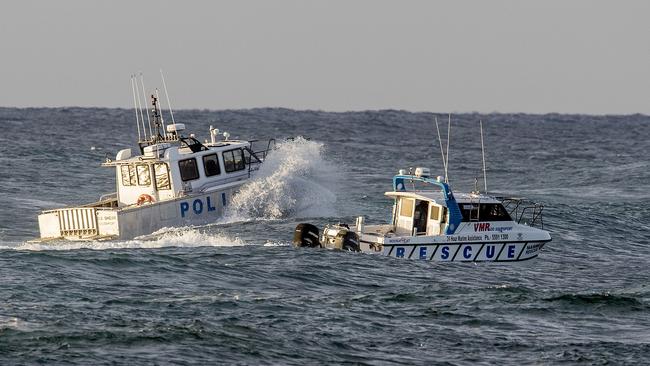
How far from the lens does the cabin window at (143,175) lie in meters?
38.3

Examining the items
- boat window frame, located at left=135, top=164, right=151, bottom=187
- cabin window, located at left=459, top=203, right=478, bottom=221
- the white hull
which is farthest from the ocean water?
boat window frame, located at left=135, top=164, right=151, bottom=187

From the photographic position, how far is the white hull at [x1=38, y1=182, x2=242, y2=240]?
35719 millimetres

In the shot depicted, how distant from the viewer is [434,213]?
99.9ft

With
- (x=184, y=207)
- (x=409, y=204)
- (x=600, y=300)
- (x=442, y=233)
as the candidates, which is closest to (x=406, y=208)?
(x=409, y=204)

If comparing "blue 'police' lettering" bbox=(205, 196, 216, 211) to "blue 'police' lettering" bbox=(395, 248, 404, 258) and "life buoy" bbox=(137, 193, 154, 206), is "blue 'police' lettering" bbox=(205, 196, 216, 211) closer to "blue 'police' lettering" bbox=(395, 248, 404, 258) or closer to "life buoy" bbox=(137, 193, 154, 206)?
"life buoy" bbox=(137, 193, 154, 206)

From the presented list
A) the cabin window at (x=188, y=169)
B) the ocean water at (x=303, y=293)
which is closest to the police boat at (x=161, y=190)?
the cabin window at (x=188, y=169)

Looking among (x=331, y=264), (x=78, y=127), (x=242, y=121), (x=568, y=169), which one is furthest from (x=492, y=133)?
(x=331, y=264)

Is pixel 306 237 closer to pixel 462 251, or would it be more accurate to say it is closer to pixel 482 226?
pixel 462 251

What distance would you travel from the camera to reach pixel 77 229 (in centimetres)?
3656

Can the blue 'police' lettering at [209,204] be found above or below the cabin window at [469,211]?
below

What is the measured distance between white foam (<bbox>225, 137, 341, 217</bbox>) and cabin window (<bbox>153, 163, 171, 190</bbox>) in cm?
234

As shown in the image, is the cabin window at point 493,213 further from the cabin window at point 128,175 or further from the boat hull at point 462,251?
the cabin window at point 128,175

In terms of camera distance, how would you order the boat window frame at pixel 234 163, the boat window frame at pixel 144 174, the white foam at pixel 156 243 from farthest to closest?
the boat window frame at pixel 234 163
the boat window frame at pixel 144 174
the white foam at pixel 156 243

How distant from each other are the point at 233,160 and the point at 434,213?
1112 centimetres
